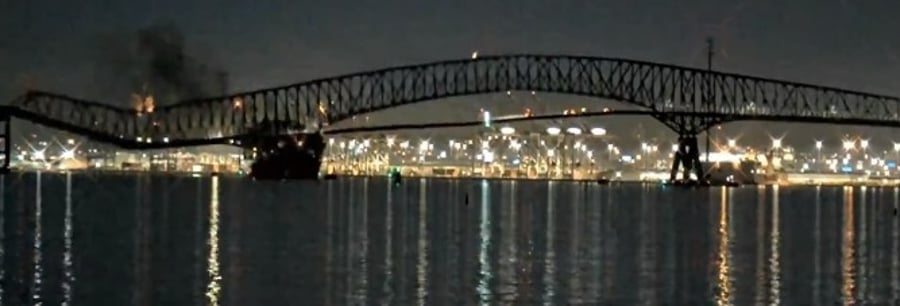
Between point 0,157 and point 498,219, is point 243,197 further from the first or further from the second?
point 0,157

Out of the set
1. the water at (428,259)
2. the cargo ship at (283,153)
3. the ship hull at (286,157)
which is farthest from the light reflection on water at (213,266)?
the cargo ship at (283,153)

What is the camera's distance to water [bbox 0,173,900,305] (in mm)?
31469

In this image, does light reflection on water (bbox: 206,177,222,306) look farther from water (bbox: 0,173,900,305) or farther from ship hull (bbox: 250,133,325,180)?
ship hull (bbox: 250,133,325,180)

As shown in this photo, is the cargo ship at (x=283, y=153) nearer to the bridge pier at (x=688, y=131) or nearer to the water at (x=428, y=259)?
the bridge pier at (x=688, y=131)

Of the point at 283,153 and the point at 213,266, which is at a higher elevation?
the point at 283,153

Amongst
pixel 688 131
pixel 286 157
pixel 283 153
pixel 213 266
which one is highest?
pixel 688 131

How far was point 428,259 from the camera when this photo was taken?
4056 cm

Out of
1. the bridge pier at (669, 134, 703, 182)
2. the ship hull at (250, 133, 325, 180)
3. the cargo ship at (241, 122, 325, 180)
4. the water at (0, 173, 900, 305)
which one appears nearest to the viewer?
the water at (0, 173, 900, 305)

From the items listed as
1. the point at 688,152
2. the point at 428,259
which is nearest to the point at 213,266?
the point at 428,259

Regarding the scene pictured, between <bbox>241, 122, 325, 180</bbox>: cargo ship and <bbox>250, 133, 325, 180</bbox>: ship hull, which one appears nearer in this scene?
<bbox>250, 133, 325, 180</bbox>: ship hull

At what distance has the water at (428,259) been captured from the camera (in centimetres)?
3147

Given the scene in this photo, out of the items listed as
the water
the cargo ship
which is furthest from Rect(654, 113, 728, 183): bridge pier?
the water

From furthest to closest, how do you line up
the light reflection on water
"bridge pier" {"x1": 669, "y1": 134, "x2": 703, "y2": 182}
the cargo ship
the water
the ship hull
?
the cargo ship < the ship hull < "bridge pier" {"x1": 669, "y1": 134, "x2": 703, "y2": 182} < the water < the light reflection on water

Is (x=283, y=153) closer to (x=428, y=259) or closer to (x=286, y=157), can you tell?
(x=286, y=157)
